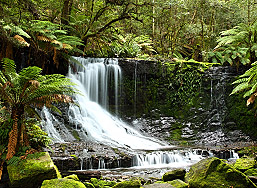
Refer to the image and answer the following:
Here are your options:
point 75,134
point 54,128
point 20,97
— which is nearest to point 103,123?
point 75,134

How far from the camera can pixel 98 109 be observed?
33.8ft

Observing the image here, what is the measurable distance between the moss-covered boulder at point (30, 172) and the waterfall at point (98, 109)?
3735 millimetres

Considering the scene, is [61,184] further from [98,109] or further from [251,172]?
[98,109]

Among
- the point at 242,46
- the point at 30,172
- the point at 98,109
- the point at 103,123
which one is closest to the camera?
the point at 30,172

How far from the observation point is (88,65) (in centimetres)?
1070

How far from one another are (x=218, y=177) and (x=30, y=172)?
3209 millimetres

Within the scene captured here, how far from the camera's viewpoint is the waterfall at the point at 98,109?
27.8 ft

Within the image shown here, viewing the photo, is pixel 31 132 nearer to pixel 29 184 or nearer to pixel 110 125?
pixel 29 184

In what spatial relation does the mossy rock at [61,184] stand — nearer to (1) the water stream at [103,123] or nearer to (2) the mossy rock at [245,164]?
(1) the water stream at [103,123]

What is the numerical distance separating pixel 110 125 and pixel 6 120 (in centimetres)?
534

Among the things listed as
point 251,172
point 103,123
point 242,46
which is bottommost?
point 251,172

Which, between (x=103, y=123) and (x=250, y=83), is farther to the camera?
(x=103, y=123)

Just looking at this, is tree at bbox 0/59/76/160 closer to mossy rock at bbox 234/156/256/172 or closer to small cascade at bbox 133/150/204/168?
→ small cascade at bbox 133/150/204/168

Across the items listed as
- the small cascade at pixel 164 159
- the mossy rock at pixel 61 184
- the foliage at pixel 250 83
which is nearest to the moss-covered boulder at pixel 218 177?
the mossy rock at pixel 61 184
